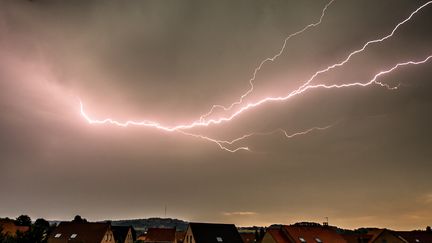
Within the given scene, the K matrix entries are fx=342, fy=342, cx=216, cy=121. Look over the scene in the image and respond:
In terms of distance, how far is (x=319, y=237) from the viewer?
49.2 m

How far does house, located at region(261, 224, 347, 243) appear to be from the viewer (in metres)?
46.8

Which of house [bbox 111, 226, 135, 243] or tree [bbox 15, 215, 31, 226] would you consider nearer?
house [bbox 111, 226, 135, 243]

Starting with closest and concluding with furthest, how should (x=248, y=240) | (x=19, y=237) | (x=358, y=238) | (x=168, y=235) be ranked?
1. (x=19, y=237)
2. (x=358, y=238)
3. (x=168, y=235)
4. (x=248, y=240)

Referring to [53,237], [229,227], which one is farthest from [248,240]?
[53,237]

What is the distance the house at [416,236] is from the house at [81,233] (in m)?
45.4

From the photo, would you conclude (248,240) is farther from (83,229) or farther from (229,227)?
(83,229)

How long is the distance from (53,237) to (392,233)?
51443 mm

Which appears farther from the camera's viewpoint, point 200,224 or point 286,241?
point 200,224

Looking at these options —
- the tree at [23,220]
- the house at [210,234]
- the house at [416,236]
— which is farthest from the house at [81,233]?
the tree at [23,220]

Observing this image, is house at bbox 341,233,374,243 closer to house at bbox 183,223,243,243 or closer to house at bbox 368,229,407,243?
house at bbox 368,229,407,243

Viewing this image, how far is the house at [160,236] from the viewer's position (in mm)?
64500

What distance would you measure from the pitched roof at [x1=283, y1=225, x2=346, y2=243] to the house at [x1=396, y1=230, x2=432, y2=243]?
1125cm

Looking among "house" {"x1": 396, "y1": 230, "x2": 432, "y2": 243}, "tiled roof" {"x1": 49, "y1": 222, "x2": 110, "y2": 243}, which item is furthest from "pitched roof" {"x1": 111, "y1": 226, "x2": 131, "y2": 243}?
"house" {"x1": 396, "y1": 230, "x2": 432, "y2": 243}

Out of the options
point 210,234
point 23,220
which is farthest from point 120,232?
point 23,220
